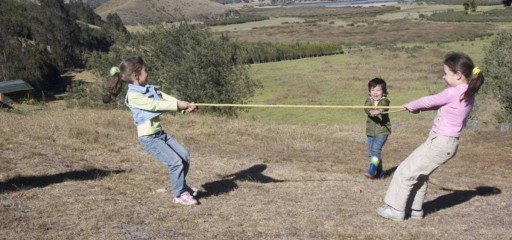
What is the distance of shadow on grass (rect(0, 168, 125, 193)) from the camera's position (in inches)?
324

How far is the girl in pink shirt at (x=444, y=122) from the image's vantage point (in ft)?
22.2

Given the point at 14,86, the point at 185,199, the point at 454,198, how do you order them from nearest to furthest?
the point at 185,199 → the point at 454,198 → the point at 14,86

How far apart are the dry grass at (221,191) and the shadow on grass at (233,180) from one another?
0.02m

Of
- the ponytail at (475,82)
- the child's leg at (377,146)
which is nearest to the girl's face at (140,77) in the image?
the ponytail at (475,82)

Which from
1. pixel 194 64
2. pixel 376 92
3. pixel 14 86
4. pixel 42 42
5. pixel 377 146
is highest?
pixel 376 92

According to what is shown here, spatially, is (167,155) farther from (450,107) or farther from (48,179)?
(450,107)

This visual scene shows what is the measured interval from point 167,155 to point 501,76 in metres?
33.5

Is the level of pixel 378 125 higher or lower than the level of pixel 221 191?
higher

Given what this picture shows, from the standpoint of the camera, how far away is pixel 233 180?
9734mm

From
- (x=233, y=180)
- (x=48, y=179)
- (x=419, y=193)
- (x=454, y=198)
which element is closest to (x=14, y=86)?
(x=48, y=179)

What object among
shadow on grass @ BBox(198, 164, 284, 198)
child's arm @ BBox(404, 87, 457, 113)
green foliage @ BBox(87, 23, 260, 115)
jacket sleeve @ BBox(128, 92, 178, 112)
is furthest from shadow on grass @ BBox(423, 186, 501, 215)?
green foliage @ BBox(87, 23, 260, 115)

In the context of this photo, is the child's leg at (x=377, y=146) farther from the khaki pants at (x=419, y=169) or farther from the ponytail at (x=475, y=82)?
the ponytail at (x=475, y=82)

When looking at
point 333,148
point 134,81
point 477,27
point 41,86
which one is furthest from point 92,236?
point 477,27

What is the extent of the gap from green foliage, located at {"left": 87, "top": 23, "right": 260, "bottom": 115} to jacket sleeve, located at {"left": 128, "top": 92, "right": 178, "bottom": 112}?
24065 millimetres
